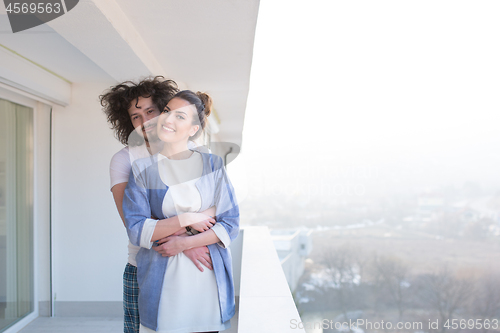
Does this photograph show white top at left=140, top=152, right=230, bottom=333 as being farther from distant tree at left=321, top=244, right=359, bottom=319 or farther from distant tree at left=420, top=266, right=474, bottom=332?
distant tree at left=420, top=266, right=474, bottom=332

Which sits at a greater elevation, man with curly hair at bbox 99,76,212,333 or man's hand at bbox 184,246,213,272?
man with curly hair at bbox 99,76,212,333

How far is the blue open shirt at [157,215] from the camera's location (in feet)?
3.03

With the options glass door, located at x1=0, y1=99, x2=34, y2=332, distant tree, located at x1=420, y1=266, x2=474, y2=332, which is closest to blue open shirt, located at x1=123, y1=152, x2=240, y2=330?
glass door, located at x1=0, y1=99, x2=34, y2=332

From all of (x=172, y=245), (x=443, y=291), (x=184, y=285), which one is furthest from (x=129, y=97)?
(x=443, y=291)

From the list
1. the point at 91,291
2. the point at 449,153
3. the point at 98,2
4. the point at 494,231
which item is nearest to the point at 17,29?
the point at 98,2

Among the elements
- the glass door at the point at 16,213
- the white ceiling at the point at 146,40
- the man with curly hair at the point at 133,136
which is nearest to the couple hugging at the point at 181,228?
the man with curly hair at the point at 133,136

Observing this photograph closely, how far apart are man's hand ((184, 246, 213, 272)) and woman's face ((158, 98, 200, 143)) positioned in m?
0.33

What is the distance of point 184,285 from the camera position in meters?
0.93

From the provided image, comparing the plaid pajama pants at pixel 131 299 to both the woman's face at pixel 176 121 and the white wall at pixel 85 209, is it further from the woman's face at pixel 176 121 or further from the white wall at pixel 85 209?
the white wall at pixel 85 209

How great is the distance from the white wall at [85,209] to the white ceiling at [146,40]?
36 cm

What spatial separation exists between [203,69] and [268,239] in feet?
6.05

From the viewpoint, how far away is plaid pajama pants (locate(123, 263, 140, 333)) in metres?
1.11

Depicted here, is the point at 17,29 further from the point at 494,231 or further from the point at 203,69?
the point at 494,231

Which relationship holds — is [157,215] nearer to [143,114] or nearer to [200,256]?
[200,256]
